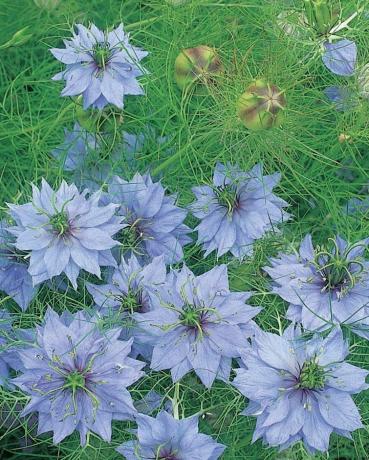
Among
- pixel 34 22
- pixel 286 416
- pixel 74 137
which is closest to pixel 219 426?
pixel 286 416

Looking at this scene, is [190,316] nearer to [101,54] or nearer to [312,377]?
[312,377]

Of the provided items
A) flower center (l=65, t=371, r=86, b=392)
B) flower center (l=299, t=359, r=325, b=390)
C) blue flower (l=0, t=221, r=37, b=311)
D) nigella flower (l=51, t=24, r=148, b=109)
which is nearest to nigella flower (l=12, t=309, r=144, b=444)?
flower center (l=65, t=371, r=86, b=392)

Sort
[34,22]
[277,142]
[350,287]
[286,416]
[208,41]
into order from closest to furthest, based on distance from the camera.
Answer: [286,416] < [350,287] < [277,142] < [208,41] < [34,22]

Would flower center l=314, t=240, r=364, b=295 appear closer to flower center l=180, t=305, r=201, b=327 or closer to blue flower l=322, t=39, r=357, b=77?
flower center l=180, t=305, r=201, b=327

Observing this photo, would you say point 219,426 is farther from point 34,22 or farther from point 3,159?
point 34,22

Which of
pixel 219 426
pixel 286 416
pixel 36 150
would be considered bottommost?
pixel 219 426
